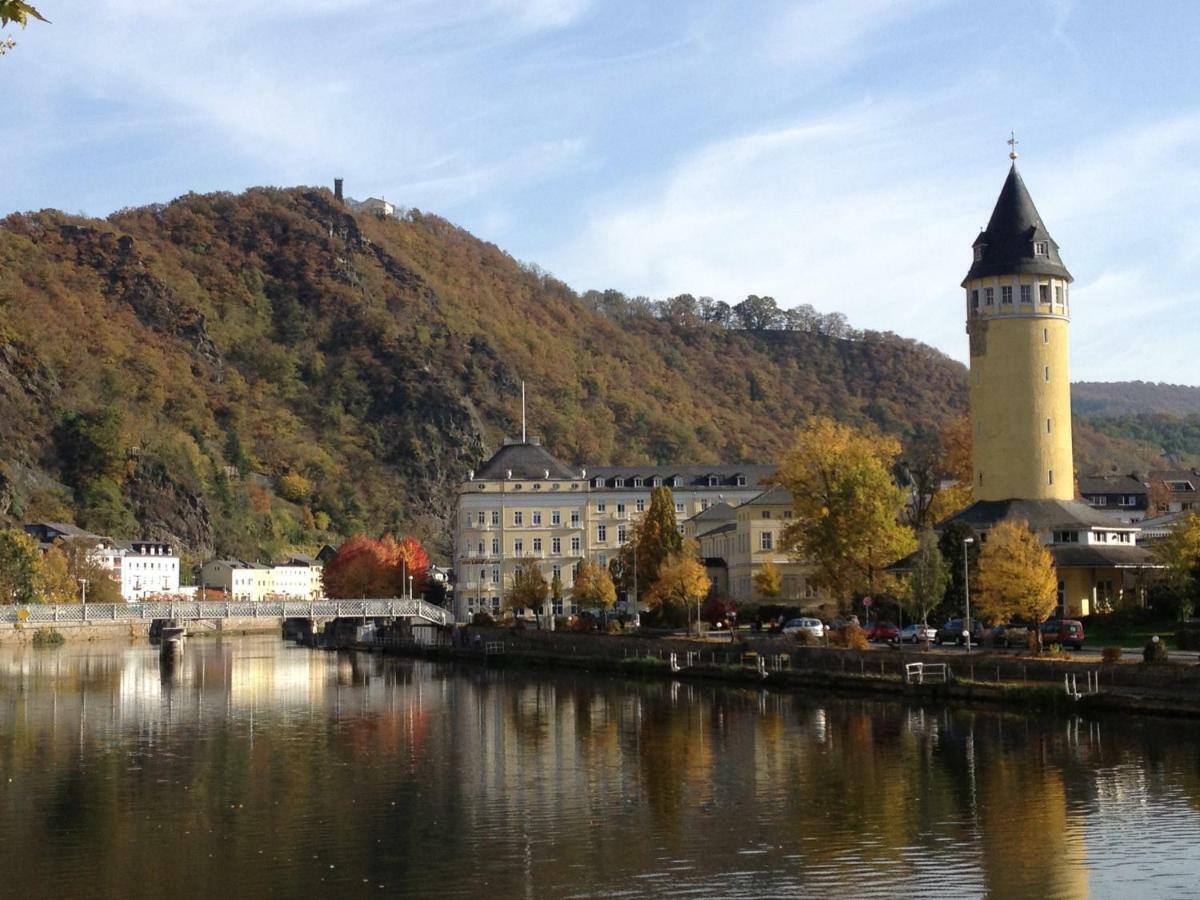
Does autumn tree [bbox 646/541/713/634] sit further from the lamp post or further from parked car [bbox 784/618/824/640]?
the lamp post

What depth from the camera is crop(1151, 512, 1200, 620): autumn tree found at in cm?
5666

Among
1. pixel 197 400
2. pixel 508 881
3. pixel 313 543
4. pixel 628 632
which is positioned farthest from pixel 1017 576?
pixel 197 400

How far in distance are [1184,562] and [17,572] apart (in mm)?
80033

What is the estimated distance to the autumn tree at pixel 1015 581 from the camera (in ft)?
178

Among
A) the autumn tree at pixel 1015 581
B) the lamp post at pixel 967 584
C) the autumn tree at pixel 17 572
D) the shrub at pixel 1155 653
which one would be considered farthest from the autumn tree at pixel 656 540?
the autumn tree at pixel 17 572

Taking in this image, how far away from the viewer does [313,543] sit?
594 feet

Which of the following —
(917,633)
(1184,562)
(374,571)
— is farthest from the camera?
(374,571)

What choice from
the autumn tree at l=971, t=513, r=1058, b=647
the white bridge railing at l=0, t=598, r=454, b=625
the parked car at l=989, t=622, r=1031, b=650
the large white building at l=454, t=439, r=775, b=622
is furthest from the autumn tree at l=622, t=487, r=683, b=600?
the parked car at l=989, t=622, r=1031, b=650

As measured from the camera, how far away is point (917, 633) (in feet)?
201

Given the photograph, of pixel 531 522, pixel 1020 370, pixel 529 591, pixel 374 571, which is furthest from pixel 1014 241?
pixel 374 571

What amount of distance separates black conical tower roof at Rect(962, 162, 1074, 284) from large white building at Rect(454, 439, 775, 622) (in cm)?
4139

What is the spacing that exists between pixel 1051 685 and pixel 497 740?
1570 cm

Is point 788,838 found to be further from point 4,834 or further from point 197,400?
point 197,400

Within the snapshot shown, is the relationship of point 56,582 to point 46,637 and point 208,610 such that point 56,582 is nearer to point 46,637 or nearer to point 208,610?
point 46,637
